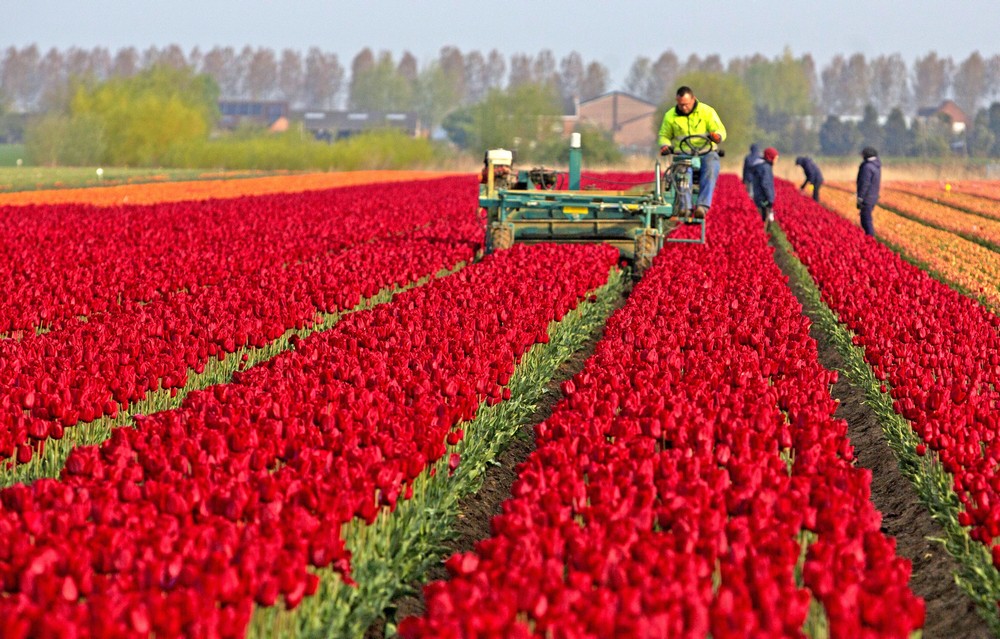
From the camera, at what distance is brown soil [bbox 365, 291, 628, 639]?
5328 mm

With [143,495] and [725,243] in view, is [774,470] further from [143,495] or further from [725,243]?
[725,243]

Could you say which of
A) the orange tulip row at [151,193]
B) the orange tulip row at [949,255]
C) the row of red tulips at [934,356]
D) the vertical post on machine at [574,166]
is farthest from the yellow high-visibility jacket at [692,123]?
the orange tulip row at [151,193]

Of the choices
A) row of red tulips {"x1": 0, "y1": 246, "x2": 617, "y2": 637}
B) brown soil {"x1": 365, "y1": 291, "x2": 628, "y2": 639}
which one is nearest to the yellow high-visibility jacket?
brown soil {"x1": 365, "y1": 291, "x2": 628, "y2": 639}

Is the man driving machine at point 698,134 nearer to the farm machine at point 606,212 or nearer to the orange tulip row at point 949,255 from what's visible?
the farm machine at point 606,212

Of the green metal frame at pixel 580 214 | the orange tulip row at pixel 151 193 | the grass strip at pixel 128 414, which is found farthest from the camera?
the orange tulip row at pixel 151 193

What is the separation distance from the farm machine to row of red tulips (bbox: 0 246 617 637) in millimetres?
6769

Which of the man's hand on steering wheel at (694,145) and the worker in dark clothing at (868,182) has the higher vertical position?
the man's hand on steering wheel at (694,145)

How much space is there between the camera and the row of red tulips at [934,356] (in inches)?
225

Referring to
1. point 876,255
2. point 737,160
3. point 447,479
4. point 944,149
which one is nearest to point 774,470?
point 447,479

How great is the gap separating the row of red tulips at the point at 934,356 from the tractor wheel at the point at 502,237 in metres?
3.55

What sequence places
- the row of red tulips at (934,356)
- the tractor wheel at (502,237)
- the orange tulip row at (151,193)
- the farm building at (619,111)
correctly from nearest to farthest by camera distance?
the row of red tulips at (934,356)
the tractor wheel at (502,237)
the orange tulip row at (151,193)
the farm building at (619,111)

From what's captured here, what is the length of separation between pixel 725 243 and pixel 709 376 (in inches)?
381

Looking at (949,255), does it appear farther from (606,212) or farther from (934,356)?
(934,356)

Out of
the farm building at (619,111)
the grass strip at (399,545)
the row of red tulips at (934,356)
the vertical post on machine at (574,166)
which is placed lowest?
the grass strip at (399,545)
